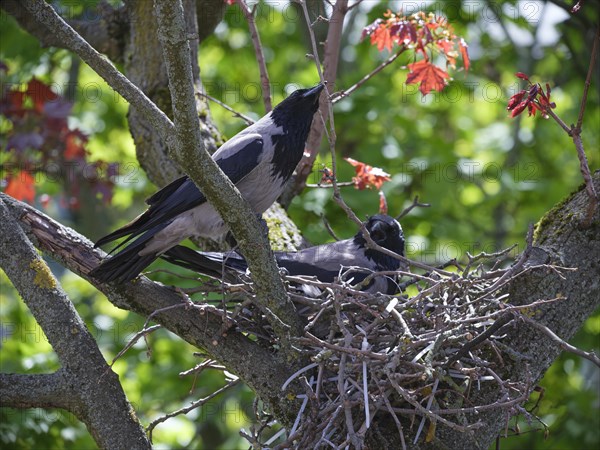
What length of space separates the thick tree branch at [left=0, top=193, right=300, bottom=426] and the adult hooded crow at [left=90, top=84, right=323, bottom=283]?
0.35 feet

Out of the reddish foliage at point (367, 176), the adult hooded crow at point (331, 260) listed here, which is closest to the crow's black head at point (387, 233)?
the adult hooded crow at point (331, 260)

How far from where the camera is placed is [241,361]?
3.58 metres

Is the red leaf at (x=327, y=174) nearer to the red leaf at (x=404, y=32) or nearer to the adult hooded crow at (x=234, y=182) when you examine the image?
the adult hooded crow at (x=234, y=182)

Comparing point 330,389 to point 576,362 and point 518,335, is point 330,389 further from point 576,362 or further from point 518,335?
point 576,362

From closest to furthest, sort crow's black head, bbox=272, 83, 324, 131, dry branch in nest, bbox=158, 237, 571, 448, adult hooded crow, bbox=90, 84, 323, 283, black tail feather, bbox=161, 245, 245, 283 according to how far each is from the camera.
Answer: dry branch in nest, bbox=158, 237, 571, 448 < adult hooded crow, bbox=90, 84, 323, 283 < black tail feather, bbox=161, 245, 245, 283 < crow's black head, bbox=272, 83, 324, 131

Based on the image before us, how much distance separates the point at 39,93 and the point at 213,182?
436 centimetres

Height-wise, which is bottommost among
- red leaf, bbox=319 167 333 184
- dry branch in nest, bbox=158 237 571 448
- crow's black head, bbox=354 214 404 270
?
dry branch in nest, bbox=158 237 571 448

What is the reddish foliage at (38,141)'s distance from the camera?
22.4 feet

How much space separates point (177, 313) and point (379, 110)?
451cm

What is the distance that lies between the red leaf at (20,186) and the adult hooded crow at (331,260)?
121 inches

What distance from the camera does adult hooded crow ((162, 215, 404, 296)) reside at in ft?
13.5

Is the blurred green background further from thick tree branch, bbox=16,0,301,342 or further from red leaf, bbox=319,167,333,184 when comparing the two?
thick tree branch, bbox=16,0,301,342

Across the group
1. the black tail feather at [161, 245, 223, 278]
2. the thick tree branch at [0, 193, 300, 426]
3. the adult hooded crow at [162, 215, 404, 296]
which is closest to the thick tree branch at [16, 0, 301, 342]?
the thick tree branch at [0, 193, 300, 426]

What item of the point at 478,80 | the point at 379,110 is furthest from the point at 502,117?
the point at 379,110
